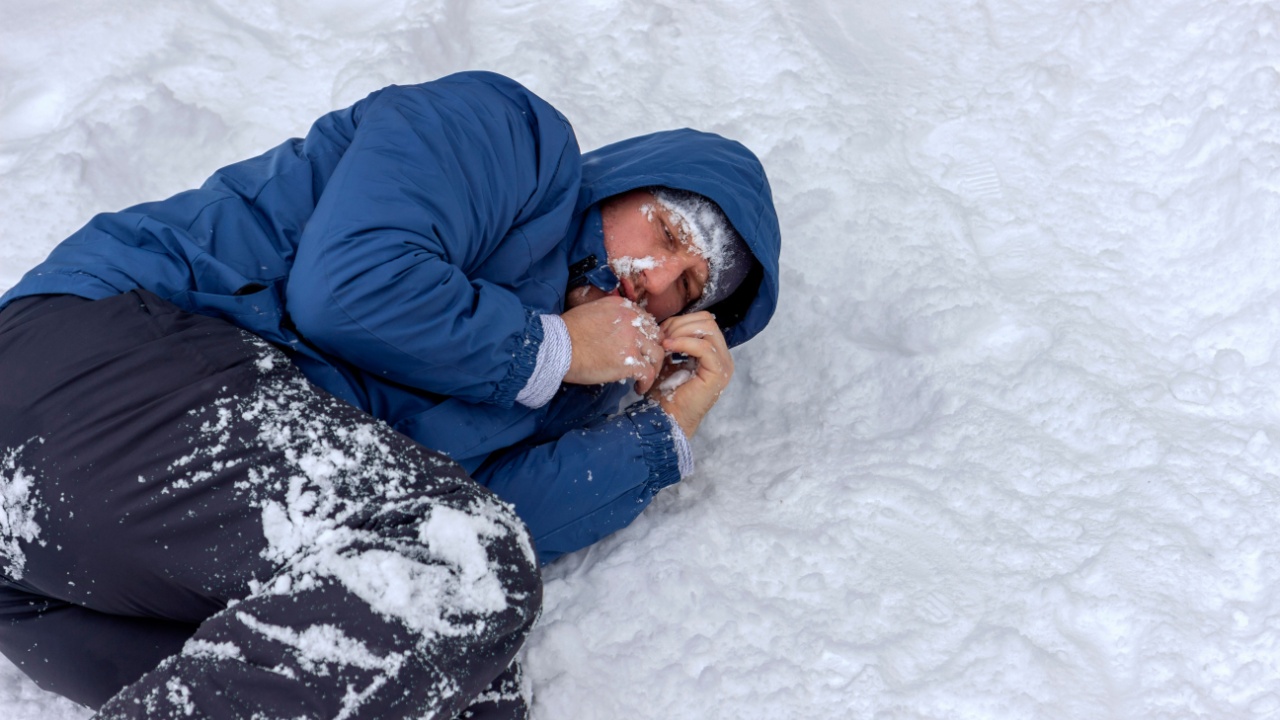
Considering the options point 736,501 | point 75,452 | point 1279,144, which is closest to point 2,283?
point 75,452

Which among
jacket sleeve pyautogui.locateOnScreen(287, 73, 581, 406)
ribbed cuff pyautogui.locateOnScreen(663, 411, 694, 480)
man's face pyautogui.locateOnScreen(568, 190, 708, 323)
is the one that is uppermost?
jacket sleeve pyautogui.locateOnScreen(287, 73, 581, 406)

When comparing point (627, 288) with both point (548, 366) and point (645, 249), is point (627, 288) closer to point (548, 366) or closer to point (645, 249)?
point (645, 249)

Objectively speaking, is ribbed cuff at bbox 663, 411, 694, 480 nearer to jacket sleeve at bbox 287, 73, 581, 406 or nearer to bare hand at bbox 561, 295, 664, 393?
bare hand at bbox 561, 295, 664, 393

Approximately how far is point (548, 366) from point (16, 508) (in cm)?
97

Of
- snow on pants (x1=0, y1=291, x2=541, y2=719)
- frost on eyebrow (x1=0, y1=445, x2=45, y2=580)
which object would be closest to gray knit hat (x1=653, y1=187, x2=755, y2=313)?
snow on pants (x1=0, y1=291, x2=541, y2=719)

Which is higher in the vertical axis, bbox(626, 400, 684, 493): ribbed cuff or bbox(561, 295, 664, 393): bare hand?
bbox(561, 295, 664, 393): bare hand

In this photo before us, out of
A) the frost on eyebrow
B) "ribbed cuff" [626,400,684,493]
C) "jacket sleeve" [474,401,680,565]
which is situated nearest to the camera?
the frost on eyebrow

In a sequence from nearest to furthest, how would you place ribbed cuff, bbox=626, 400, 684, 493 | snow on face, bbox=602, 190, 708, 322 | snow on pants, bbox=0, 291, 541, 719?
1. snow on pants, bbox=0, 291, 541, 719
2. ribbed cuff, bbox=626, 400, 684, 493
3. snow on face, bbox=602, 190, 708, 322

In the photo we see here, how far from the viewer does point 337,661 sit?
1466mm

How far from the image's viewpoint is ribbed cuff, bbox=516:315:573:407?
6.69 feet

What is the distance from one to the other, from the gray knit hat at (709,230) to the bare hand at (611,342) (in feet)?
0.74

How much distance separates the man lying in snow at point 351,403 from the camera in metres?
1.54

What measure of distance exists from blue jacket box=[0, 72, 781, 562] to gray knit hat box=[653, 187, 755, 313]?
49mm

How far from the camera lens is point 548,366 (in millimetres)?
2047
